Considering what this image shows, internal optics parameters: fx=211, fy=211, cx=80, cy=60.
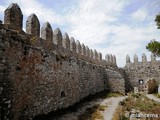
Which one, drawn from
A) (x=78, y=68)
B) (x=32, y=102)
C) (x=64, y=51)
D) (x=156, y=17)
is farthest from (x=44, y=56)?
(x=156, y=17)

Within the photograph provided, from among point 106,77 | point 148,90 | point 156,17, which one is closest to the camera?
point 156,17

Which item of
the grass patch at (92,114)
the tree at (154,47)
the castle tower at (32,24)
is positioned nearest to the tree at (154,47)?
the tree at (154,47)

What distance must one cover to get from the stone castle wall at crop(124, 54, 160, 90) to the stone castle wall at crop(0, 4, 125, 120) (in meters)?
12.8

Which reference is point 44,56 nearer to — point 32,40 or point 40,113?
point 32,40

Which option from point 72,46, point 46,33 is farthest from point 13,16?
point 72,46

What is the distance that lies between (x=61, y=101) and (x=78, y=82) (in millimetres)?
2987

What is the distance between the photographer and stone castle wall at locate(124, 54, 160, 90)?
2505cm

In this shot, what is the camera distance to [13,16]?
25.6 ft

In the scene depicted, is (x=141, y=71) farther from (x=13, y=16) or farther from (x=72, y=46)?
(x=13, y=16)

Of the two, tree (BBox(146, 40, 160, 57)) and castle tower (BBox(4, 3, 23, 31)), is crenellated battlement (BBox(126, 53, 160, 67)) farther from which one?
castle tower (BBox(4, 3, 23, 31))

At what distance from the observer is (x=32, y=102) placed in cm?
761

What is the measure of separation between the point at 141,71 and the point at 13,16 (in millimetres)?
20590

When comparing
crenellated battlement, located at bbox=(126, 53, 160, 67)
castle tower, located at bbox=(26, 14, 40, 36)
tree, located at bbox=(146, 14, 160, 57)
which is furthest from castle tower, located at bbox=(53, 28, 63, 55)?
crenellated battlement, located at bbox=(126, 53, 160, 67)

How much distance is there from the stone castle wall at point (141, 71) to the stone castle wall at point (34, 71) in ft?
42.1
